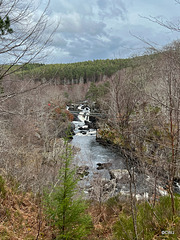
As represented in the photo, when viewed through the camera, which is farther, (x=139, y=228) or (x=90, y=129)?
(x=90, y=129)

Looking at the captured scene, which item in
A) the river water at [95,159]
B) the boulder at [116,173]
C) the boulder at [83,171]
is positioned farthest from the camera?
the boulder at [83,171]

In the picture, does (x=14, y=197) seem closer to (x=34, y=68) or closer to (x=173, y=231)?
(x=34, y=68)

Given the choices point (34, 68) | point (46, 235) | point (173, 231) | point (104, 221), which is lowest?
point (104, 221)

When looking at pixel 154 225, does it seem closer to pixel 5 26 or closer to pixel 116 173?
pixel 5 26

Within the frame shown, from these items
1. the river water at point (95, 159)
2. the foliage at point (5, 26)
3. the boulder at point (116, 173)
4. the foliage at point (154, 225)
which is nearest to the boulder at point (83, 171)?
the river water at point (95, 159)

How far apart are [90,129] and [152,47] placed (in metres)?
26.1

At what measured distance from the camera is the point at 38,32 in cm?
299

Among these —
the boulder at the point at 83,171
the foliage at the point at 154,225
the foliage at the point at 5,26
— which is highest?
the foliage at the point at 5,26

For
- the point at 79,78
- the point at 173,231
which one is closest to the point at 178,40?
the point at 173,231

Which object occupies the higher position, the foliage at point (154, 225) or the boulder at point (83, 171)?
the foliage at point (154, 225)

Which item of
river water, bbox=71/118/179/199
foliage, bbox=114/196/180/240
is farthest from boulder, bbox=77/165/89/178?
foliage, bbox=114/196/180/240

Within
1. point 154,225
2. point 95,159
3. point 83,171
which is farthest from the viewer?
point 95,159

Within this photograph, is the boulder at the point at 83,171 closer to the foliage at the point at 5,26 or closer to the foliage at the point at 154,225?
the foliage at the point at 154,225

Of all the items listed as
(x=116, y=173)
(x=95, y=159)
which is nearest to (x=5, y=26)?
(x=116, y=173)
